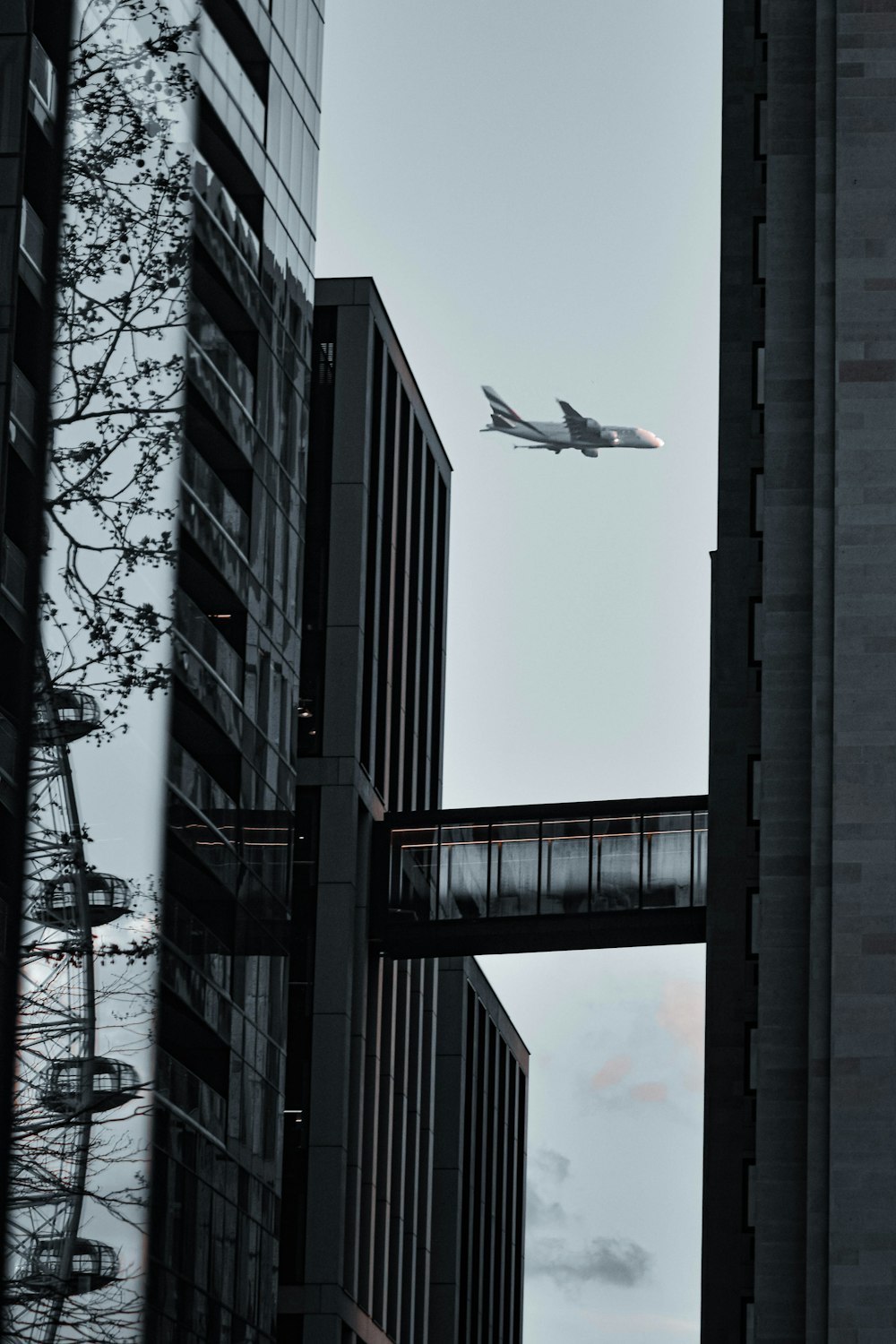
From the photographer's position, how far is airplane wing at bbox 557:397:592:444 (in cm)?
18238

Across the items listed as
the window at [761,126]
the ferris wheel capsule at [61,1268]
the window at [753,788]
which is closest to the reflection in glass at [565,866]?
the ferris wheel capsule at [61,1268]

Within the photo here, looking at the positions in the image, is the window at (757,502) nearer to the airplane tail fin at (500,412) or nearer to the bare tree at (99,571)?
the bare tree at (99,571)

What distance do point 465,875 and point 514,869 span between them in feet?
5.51

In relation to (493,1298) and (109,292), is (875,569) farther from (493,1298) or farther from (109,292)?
(493,1298)

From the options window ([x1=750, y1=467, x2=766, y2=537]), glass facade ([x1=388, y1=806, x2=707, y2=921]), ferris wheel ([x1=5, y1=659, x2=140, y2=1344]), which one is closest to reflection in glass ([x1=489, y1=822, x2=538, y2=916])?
glass facade ([x1=388, y1=806, x2=707, y2=921])

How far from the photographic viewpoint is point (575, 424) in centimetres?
18388

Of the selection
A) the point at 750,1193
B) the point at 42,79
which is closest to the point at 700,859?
the point at 42,79

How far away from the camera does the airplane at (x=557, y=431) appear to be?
185 meters

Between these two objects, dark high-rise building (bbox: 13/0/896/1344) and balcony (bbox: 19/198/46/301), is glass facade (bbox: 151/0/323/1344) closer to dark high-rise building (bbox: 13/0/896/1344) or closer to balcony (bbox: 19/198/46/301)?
dark high-rise building (bbox: 13/0/896/1344)

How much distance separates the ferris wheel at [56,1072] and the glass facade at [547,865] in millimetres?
27899

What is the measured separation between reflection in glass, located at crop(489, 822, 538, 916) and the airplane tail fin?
106 metres

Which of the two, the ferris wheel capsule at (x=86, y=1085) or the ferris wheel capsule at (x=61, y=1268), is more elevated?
the ferris wheel capsule at (x=86, y=1085)

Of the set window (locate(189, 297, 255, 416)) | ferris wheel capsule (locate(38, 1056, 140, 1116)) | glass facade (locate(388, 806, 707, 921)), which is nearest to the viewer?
ferris wheel capsule (locate(38, 1056, 140, 1116))

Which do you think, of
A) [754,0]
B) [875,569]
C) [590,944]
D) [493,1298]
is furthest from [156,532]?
[493,1298]
